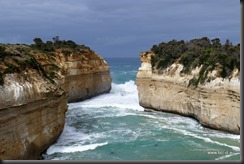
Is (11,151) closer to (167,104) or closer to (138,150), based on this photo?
(138,150)

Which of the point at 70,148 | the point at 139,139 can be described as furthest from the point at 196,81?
the point at 70,148

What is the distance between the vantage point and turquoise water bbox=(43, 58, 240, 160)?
14461 mm

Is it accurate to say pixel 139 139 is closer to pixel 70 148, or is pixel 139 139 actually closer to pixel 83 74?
pixel 70 148

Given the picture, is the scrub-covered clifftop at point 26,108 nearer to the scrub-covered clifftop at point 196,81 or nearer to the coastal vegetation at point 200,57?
the scrub-covered clifftop at point 196,81

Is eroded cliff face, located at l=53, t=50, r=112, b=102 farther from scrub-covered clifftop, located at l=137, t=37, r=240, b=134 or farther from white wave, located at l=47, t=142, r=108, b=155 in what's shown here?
white wave, located at l=47, t=142, r=108, b=155

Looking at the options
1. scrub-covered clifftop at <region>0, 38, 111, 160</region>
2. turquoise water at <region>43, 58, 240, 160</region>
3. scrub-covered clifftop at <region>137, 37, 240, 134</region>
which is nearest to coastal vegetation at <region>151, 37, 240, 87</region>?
scrub-covered clifftop at <region>137, 37, 240, 134</region>

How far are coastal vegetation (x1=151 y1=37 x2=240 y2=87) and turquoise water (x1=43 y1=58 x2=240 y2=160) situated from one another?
3153 millimetres

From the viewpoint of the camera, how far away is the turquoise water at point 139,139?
1446 cm

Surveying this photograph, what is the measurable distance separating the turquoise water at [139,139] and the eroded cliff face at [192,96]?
0.59 meters

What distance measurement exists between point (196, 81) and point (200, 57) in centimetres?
234

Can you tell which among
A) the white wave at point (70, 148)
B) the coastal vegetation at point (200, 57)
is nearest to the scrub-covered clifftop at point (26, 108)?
the white wave at point (70, 148)

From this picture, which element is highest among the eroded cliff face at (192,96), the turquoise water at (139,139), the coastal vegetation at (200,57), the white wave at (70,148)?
the coastal vegetation at (200,57)

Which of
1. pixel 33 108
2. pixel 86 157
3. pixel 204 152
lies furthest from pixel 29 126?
pixel 204 152

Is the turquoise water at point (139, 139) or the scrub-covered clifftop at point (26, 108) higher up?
the scrub-covered clifftop at point (26, 108)
